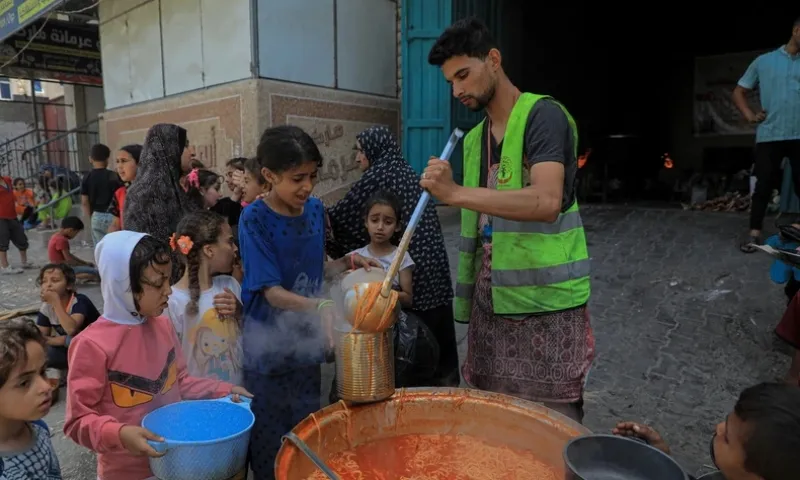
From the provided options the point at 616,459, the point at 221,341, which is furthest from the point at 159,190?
the point at 616,459

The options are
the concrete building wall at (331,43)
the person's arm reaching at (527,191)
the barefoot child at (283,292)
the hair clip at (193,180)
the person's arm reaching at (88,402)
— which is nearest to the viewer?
the person's arm reaching at (88,402)

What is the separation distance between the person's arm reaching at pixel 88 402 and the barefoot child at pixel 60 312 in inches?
99.4

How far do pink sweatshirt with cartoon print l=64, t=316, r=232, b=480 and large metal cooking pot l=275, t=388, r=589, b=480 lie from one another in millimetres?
569

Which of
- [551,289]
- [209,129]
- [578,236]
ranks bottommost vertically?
[551,289]

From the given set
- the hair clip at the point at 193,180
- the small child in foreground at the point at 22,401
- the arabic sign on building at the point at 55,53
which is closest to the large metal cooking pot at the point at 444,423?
the small child in foreground at the point at 22,401

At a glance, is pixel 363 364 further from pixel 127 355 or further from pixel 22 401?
pixel 22 401

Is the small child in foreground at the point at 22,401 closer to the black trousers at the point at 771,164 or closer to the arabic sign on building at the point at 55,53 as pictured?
the black trousers at the point at 771,164

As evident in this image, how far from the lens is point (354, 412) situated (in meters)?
1.71

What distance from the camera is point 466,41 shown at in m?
1.86

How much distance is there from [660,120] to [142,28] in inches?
471

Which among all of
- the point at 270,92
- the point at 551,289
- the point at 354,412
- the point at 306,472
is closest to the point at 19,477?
the point at 306,472

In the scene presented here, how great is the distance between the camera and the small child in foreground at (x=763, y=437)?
115cm

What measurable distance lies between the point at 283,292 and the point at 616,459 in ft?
4.26

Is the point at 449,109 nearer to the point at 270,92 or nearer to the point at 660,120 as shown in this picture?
the point at 270,92
